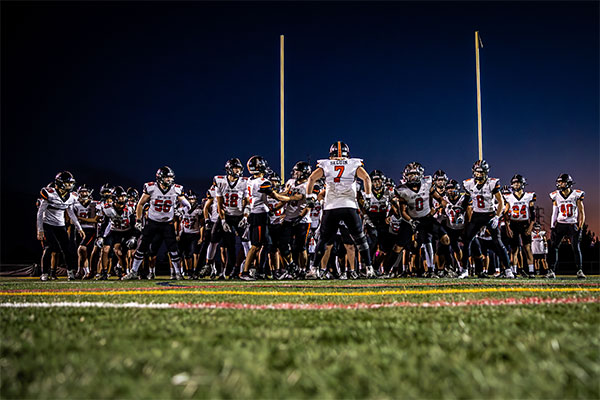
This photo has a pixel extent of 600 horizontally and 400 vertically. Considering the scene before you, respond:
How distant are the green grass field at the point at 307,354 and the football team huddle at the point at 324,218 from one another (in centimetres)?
532

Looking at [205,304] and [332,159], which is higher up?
[332,159]

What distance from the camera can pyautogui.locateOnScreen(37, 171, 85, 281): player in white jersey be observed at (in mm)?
10062

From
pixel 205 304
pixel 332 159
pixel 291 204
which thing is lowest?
pixel 205 304

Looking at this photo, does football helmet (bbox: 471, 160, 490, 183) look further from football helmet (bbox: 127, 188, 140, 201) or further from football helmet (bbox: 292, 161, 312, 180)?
football helmet (bbox: 127, 188, 140, 201)

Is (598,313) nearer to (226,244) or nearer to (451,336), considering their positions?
(451,336)

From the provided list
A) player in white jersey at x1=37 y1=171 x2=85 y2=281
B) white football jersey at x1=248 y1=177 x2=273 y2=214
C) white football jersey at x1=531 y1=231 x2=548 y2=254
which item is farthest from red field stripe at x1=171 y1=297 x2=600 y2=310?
white football jersey at x1=531 y1=231 x2=548 y2=254

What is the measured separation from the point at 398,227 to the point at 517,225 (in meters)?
3.07

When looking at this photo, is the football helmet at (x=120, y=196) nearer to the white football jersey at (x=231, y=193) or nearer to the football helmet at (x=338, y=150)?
the white football jersey at (x=231, y=193)

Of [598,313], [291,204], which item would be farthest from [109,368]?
[291,204]

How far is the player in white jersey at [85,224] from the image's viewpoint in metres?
13.1

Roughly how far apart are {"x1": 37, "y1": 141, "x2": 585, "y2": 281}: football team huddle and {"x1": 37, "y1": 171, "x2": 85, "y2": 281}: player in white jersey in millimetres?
22

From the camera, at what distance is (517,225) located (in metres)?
11.7

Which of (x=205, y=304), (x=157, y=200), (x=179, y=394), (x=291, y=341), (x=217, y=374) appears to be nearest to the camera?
(x=179, y=394)

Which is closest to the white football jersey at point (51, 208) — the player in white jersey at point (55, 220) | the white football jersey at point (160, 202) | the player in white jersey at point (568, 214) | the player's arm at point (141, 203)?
the player in white jersey at point (55, 220)
